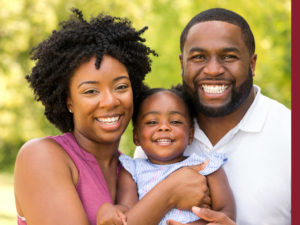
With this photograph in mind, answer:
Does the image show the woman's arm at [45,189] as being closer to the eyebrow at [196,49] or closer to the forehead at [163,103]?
the forehead at [163,103]

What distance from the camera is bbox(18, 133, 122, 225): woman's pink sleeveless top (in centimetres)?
269

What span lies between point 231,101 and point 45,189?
1.73 metres

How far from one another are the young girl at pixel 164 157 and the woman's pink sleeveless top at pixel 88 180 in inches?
7.2

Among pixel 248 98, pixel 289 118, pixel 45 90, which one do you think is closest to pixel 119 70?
pixel 45 90

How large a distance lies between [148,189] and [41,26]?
953 cm

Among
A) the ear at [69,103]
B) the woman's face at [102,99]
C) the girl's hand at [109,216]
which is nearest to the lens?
the girl's hand at [109,216]

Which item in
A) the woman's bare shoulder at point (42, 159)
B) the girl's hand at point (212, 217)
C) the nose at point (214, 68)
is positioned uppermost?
the nose at point (214, 68)

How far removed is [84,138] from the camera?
9.95 feet

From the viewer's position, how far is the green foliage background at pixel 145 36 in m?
8.58

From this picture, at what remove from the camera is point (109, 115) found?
2.84 metres

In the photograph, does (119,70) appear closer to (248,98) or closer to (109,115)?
(109,115)

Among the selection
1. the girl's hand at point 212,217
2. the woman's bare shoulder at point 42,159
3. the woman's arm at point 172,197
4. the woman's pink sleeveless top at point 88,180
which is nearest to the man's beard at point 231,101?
the woman's arm at point 172,197

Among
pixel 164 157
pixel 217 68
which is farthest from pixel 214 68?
pixel 164 157

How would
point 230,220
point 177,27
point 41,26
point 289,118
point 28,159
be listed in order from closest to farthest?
point 28,159
point 230,220
point 289,118
point 177,27
point 41,26
